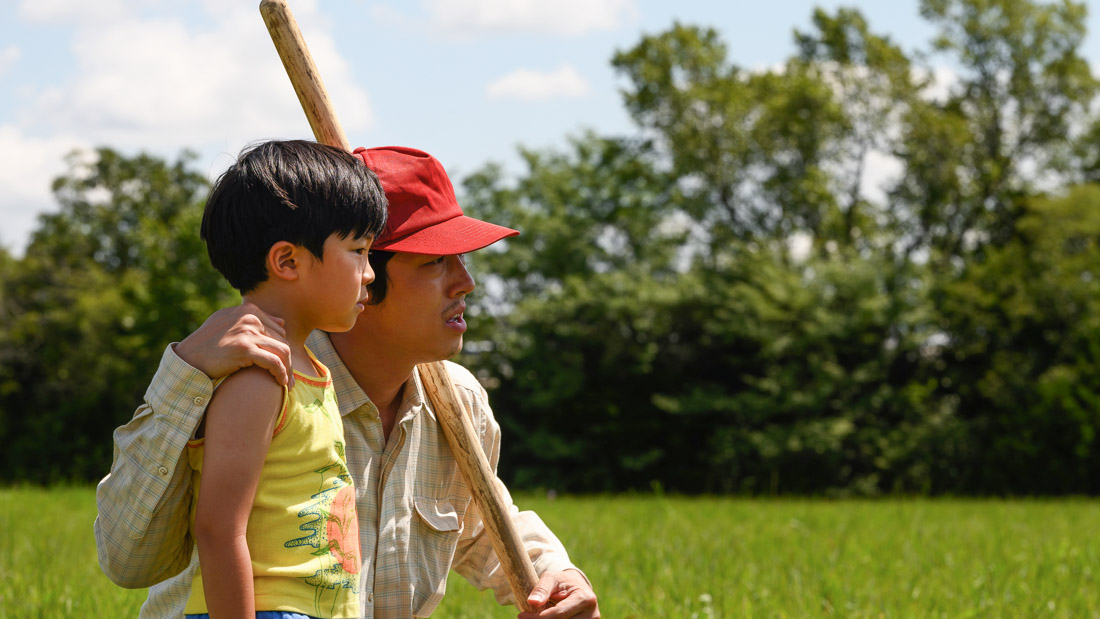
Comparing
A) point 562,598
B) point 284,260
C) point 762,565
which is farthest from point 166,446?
point 762,565

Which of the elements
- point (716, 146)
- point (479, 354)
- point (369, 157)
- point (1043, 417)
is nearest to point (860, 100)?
point (716, 146)

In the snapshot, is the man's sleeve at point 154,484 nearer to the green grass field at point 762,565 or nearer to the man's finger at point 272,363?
the man's finger at point 272,363

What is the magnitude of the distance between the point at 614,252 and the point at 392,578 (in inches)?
819

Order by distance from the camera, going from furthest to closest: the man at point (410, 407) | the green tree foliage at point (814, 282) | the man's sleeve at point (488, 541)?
the green tree foliage at point (814, 282) < the man's sleeve at point (488, 541) < the man at point (410, 407)

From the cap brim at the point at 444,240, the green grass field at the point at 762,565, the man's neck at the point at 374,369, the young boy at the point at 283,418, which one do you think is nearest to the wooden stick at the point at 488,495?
the man's neck at the point at 374,369

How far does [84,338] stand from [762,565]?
2278 centimetres

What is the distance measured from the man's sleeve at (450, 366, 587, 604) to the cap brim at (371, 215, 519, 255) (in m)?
A: 0.40

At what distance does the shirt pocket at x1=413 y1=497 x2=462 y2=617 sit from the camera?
2.53 meters

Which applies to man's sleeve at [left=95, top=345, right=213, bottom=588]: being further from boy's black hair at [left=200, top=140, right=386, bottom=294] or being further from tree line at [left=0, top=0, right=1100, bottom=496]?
tree line at [left=0, top=0, right=1100, bottom=496]

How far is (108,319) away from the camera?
25.2 meters

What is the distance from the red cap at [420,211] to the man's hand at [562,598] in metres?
0.75

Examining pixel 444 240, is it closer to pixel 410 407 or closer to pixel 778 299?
pixel 410 407

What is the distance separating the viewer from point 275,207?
1.84m

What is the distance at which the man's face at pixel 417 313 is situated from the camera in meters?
2.47
